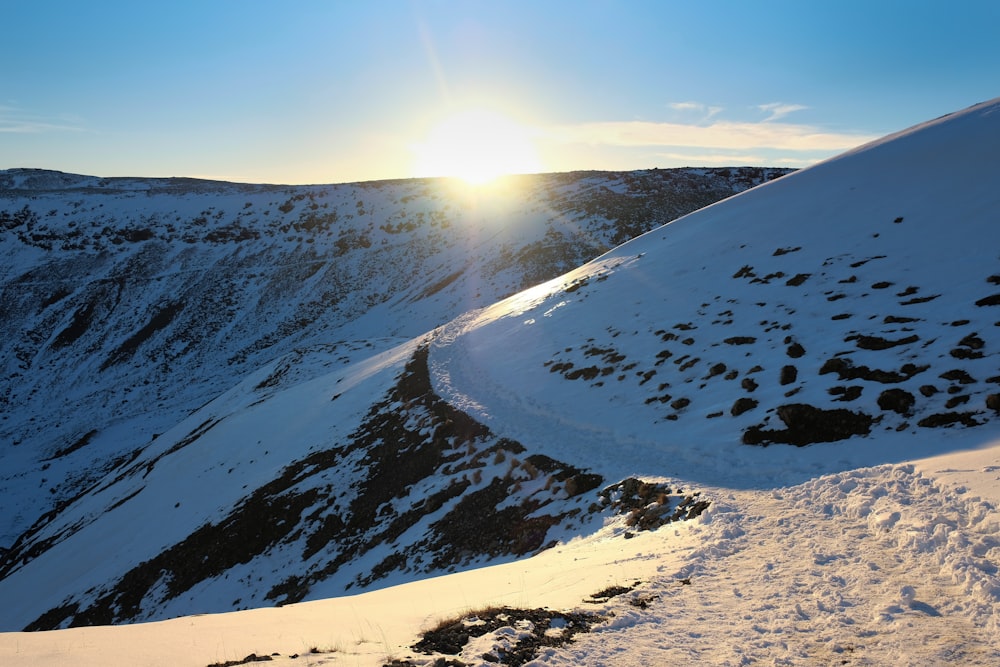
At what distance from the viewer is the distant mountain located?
17.8 metres

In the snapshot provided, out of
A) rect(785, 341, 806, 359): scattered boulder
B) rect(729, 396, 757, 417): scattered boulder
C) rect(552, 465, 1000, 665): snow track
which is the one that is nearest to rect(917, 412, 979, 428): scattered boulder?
rect(552, 465, 1000, 665): snow track

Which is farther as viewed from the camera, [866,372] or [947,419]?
[866,372]

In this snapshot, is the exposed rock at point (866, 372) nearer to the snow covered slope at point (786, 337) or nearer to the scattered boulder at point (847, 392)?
the snow covered slope at point (786, 337)

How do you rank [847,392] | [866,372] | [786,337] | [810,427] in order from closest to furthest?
[810,427] < [847,392] < [866,372] < [786,337]

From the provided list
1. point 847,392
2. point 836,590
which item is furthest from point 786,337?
point 836,590

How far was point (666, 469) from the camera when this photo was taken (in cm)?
1184

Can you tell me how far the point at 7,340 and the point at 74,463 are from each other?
3066 centimetres

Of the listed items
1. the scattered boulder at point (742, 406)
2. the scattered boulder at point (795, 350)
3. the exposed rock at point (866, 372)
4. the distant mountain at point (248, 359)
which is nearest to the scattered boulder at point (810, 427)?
the scattered boulder at point (742, 406)

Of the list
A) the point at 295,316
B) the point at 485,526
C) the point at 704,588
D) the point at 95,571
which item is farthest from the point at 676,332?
the point at 295,316

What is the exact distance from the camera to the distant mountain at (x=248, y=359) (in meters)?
17.8

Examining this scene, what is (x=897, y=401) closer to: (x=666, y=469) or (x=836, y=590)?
(x=666, y=469)

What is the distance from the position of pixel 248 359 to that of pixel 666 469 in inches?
2222

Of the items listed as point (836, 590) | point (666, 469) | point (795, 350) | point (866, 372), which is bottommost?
point (666, 469)

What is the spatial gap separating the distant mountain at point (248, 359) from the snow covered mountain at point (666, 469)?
25cm
